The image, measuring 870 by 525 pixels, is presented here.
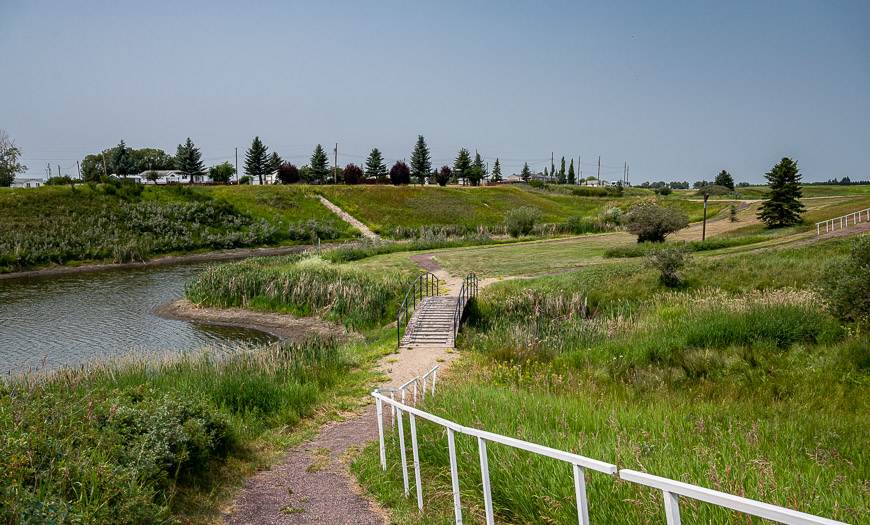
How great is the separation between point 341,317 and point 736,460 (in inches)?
910

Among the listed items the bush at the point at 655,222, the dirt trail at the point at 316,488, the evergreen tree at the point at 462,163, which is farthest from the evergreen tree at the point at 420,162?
the dirt trail at the point at 316,488

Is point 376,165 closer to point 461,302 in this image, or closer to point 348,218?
point 348,218

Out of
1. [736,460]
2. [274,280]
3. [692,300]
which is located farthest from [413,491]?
[274,280]

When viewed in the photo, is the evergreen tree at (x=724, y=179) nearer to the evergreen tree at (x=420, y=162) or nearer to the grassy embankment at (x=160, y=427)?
the evergreen tree at (x=420, y=162)

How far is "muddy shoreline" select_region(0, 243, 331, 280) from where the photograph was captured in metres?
45.8

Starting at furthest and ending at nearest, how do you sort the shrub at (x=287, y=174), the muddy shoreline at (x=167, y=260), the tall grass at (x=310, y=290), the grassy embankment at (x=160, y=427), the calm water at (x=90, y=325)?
1. the shrub at (x=287, y=174)
2. the muddy shoreline at (x=167, y=260)
3. the tall grass at (x=310, y=290)
4. the calm water at (x=90, y=325)
5. the grassy embankment at (x=160, y=427)

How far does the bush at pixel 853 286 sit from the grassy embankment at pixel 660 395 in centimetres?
55

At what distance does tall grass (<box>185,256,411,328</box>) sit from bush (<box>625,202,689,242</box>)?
21098mm

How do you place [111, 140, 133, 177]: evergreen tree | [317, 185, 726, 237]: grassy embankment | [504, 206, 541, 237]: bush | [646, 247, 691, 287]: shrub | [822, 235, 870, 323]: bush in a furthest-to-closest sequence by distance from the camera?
1. [111, 140, 133, 177]: evergreen tree
2. [317, 185, 726, 237]: grassy embankment
3. [504, 206, 541, 237]: bush
4. [646, 247, 691, 287]: shrub
5. [822, 235, 870, 323]: bush

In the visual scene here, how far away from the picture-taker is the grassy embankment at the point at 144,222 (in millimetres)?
50406

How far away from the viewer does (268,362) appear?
49.6ft

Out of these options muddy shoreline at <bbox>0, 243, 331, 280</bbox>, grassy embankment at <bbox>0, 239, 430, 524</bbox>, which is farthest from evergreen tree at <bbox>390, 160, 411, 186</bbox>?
grassy embankment at <bbox>0, 239, 430, 524</bbox>

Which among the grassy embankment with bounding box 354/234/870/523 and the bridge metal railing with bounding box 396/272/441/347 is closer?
the grassy embankment with bounding box 354/234/870/523

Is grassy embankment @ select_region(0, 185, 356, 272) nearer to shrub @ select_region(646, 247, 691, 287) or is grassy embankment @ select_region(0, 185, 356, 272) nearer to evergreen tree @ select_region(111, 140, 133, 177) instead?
shrub @ select_region(646, 247, 691, 287)
